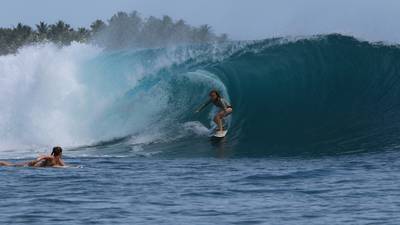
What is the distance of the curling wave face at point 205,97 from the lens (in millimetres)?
21312

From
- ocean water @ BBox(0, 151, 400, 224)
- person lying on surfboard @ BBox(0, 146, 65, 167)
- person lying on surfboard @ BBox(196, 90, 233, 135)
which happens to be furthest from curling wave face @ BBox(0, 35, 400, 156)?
person lying on surfboard @ BBox(0, 146, 65, 167)

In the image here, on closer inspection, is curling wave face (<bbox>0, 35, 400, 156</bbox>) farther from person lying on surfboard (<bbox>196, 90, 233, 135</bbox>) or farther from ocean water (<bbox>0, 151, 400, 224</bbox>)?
ocean water (<bbox>0, 151, 400, 224</bbox>)

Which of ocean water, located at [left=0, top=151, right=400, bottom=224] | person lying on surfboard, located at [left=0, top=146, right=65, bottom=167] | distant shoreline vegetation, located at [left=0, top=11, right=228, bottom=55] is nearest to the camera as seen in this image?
ocean water, located at [left=0, top=151, right=400, bottom=224]

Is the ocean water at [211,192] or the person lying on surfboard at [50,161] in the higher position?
the person lying on surfboard at [50,161]

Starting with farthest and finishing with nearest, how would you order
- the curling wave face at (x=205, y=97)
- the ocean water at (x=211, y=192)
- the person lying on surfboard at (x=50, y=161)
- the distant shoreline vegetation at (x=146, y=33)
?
1. the distant shoreline vegetation at (x=146, y=33)
2. the curling wave face at (x=205, y=97)
3. the person lying on surfboard at (x=50, y=161)
4. the ocean water at (x=211, y=192)

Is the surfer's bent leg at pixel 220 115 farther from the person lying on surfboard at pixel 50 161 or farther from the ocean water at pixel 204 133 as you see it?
the person lying on surfboard at pixel 50 161

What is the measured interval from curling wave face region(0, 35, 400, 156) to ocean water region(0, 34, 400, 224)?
0.04 meters

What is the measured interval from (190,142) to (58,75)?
6716 millimetres

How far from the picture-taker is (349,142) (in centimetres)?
1989

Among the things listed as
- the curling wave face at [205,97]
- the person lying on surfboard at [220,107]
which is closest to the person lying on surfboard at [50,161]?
the curling wave face at [205,97]

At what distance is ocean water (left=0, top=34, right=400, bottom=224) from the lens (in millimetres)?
12711

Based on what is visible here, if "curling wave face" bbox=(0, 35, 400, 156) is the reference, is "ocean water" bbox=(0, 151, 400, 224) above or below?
below

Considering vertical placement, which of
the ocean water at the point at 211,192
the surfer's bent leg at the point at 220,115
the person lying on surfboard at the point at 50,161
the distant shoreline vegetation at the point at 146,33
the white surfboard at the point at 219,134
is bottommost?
the ocean water at the point at 211,192

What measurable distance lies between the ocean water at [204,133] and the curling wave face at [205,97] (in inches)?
1.7
